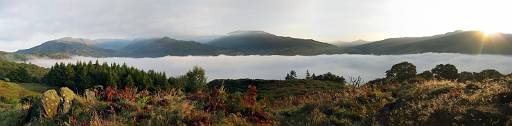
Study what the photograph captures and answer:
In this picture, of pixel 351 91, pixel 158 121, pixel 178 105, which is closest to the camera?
pixel 158 121

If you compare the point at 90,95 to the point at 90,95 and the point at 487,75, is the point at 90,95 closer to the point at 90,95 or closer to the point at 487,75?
the point at 90,95

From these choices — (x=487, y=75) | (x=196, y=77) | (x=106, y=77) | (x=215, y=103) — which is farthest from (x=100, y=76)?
(x=215, y=103)

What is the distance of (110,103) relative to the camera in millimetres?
15453

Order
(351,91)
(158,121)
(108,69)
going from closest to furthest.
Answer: (158,121) < (351,91) < (108,69)

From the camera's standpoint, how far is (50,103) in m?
15.8

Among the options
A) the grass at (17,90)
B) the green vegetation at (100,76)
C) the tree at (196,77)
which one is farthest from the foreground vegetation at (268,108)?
the tree at (196,77)

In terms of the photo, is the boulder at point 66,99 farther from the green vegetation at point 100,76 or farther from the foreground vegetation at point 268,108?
the green vegetation at point 100,76

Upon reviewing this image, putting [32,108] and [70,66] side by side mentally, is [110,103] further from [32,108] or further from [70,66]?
[70,66]

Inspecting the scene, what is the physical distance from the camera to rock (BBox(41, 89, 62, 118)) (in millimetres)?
15427

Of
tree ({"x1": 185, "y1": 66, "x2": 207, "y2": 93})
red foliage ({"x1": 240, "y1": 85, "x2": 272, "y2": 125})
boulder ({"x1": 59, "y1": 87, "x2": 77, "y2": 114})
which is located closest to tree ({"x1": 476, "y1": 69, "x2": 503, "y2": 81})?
red foliage ({"x1": 240, "y1": 85, "x2": 272, "y2": 125})

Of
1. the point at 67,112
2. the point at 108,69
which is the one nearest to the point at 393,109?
the point at 67,112

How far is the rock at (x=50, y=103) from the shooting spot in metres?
15.4

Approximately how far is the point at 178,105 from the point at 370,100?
236 inches

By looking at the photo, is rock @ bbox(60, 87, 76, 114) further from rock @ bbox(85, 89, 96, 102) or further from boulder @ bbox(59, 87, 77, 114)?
rock @ bbox(85, 89, 96, 102)
